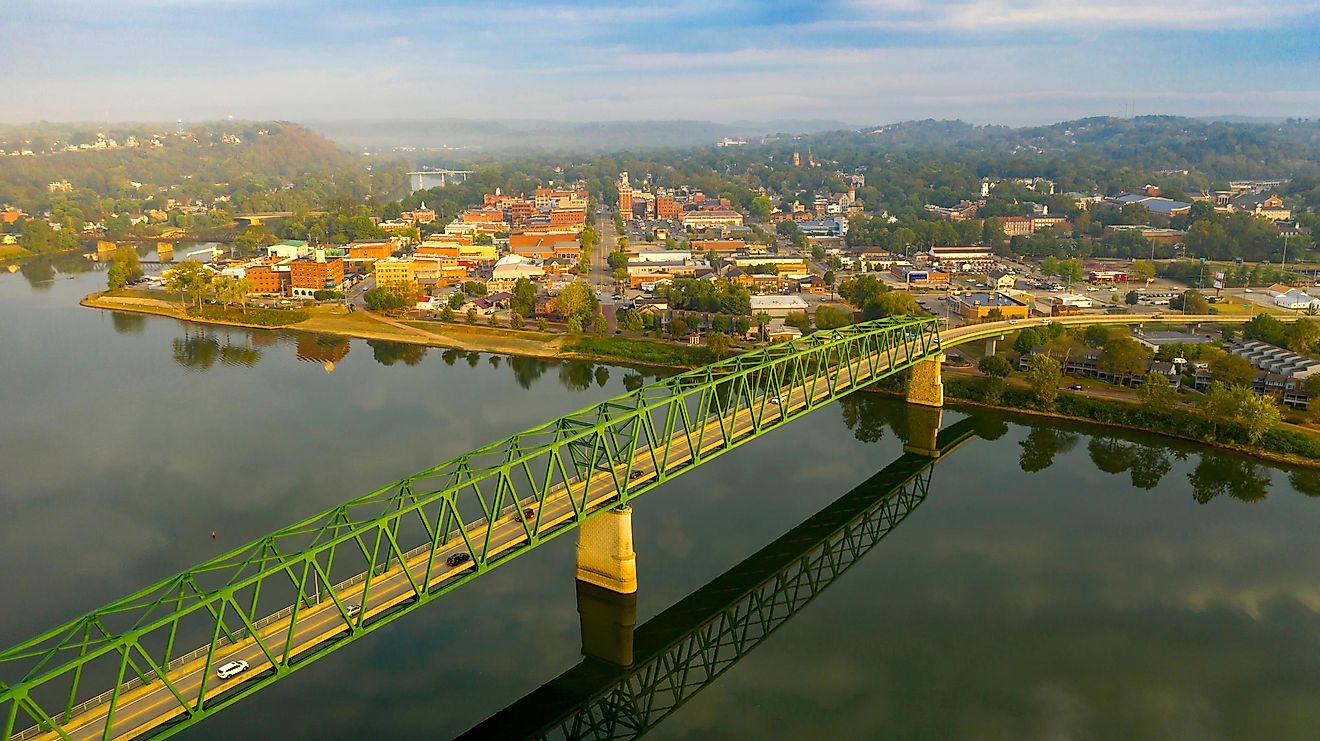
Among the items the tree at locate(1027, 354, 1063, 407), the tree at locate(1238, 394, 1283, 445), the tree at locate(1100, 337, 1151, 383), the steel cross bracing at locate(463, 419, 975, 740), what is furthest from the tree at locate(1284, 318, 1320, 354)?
the steel cross bracing at locate(463, 419, 975, 740)

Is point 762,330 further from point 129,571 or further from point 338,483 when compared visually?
point 129,571

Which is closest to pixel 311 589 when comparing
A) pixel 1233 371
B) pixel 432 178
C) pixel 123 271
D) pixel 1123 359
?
pixel 1123 359

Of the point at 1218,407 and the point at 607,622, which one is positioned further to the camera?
the point at 1218,407

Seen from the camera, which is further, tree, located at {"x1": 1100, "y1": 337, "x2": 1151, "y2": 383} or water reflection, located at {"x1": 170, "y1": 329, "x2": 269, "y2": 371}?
water reflection, located at {"x1": 170, "y1": 329, "x2": 269, "y2": 371}

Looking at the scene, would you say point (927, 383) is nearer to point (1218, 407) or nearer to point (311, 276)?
point (1218, 407)

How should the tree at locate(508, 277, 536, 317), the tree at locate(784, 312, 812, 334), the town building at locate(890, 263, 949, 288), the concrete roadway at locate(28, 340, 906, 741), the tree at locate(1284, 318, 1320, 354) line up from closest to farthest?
the concrete roadway at locate(28, 340, 906, 741) < the tree at locate(1284, 318, 1320, 354) < the tree at locate(784, 312, 812, 334) < the tree at locate(508, 277, 536, 317) < the town building at locate(890, 263, 949, 288)

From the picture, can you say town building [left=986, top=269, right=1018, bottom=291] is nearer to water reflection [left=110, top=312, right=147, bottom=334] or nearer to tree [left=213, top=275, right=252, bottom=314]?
tree [left=213, top=275, right=252, bottom=314]
